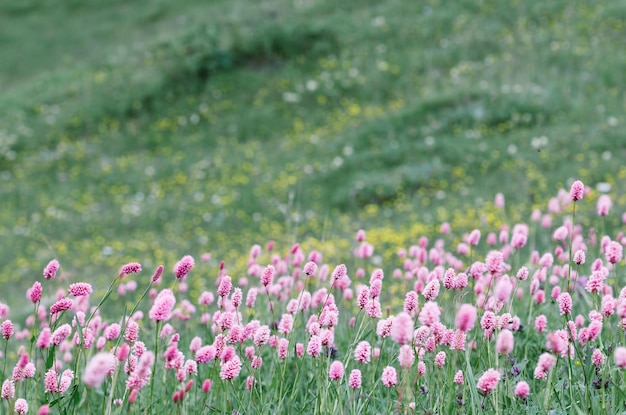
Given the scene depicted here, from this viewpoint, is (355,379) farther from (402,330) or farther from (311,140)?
(311,140)

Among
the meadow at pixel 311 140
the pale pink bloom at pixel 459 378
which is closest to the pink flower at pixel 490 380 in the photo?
the pale pink bloom at pixel 459 378

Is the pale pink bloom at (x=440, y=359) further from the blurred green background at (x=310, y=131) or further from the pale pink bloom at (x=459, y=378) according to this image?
the blurred green background at (x=310, y=131)

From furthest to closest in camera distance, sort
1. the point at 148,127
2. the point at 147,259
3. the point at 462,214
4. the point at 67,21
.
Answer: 1. the point at 67,21
2. the point at 148,127
3. the point at 147,259
4. the point at 462,214

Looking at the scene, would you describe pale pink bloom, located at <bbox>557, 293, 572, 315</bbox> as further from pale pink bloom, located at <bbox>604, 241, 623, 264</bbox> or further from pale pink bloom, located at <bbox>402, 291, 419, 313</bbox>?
pale pink bloom, located at <bbox>402, 291, 419, 313</bbox>

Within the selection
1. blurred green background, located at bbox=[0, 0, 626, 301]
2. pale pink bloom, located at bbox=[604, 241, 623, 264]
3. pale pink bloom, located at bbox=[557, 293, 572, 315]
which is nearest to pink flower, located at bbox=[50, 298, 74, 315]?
pale pink bloom, located at bbox=[557, 293, 572, 315]

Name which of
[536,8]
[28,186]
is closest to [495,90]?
[536,8]

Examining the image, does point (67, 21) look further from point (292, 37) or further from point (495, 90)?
point (495, 90)

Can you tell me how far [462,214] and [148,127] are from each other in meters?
9.59

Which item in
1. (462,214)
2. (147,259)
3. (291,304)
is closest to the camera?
(291,304)

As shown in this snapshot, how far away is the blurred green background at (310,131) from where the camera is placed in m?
11.4

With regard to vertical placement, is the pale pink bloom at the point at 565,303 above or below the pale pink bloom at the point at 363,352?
above

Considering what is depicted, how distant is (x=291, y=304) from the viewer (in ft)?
9.41

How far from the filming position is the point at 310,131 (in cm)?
1523

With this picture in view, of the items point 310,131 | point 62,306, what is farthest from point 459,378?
point 310,131
